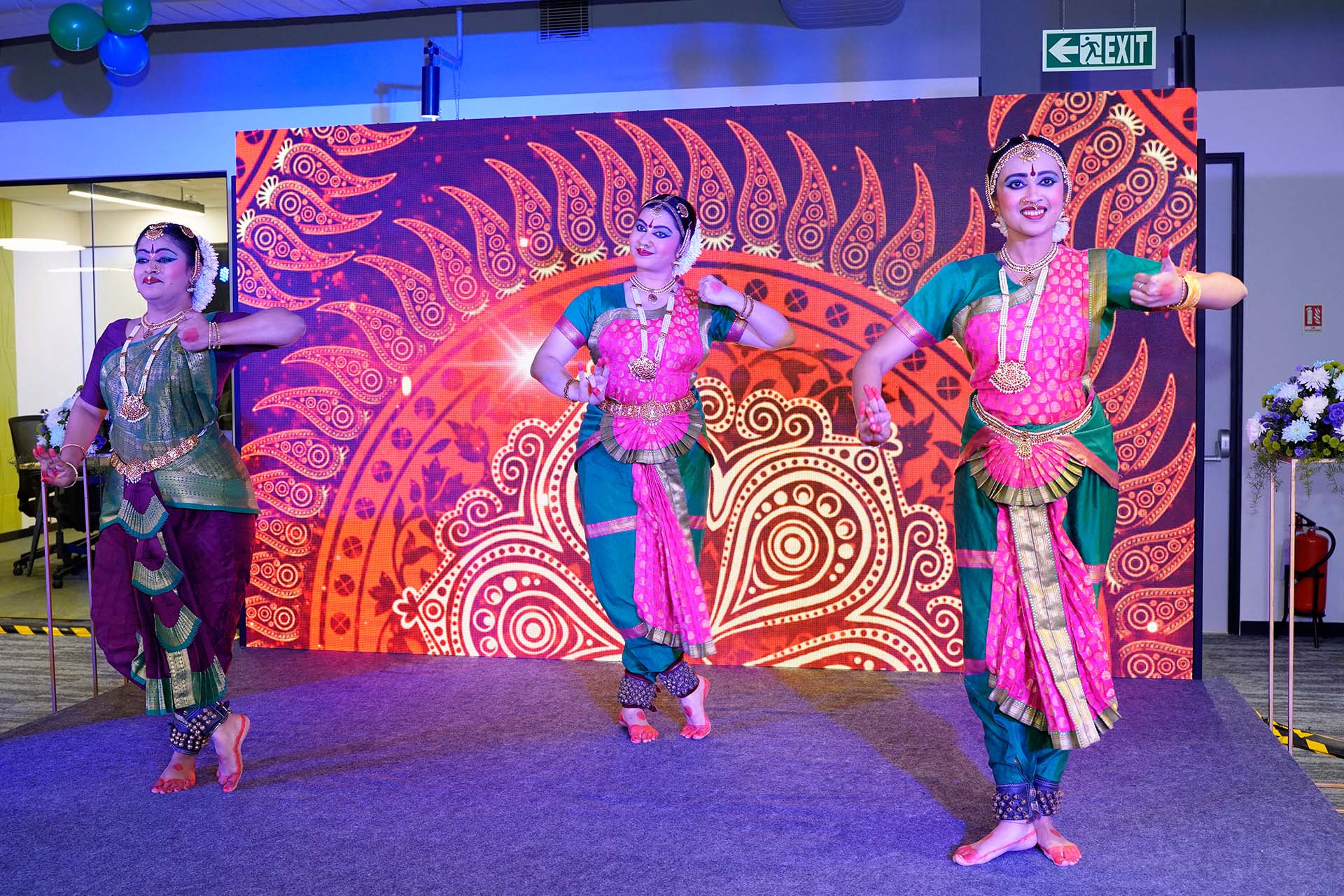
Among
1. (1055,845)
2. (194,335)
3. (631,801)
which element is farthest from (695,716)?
(194,335)

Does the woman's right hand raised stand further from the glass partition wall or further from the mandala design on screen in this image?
the glass partition wall

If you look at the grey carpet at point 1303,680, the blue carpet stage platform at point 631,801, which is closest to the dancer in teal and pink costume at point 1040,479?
the blue carpet stage platform at point 631,801

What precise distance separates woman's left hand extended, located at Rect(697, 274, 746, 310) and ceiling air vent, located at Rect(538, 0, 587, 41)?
103 inches

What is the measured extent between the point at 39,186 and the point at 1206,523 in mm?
6308

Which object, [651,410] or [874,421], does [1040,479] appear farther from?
[651,410]

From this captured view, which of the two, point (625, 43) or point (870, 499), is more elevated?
point (625, 43)

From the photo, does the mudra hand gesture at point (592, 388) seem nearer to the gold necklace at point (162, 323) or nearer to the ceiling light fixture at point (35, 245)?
the gold necklace at point (162, 323)

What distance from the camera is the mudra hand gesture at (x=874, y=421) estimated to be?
2.47m

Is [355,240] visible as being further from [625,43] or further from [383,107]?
[625,43]

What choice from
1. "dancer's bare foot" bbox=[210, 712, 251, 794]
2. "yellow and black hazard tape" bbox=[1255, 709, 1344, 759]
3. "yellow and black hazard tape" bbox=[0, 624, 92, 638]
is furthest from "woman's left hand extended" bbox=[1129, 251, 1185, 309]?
"yellow and black hazard tape" bbox=[0, 624, 92, 638]

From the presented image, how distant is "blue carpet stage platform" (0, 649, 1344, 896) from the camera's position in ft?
8.07

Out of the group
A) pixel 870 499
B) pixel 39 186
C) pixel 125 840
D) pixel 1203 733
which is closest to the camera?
pixel 125 840

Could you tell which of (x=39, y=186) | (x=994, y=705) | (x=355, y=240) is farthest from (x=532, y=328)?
(x=39, y=186)

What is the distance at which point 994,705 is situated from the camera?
2.52 meters
